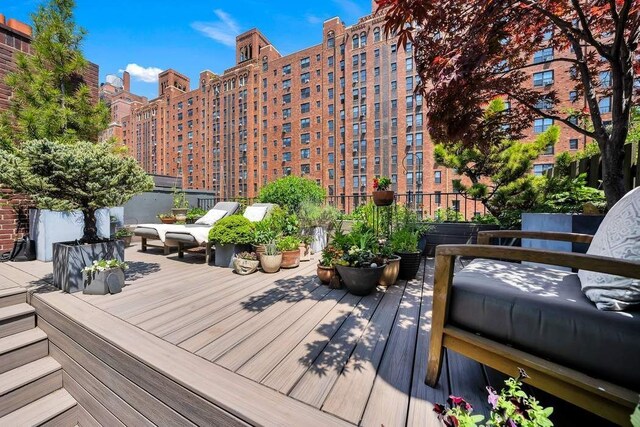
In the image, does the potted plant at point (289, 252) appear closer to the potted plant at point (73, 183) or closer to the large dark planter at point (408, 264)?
the large dark planter at point (408, 264)

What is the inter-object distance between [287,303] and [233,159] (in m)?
36.6

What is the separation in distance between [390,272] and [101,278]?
2862mm

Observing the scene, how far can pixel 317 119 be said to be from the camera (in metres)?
30.1

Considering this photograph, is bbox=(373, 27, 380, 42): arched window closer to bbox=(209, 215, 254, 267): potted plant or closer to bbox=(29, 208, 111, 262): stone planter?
bbox=(209, 215, 254, 267): potted plant

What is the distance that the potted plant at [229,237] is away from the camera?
11.8 ft

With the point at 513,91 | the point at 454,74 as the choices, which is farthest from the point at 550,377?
the point at 513,91

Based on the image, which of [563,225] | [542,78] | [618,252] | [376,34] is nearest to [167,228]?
[618,252]

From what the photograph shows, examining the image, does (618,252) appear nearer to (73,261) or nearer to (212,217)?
(73,261)

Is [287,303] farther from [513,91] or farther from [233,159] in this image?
[233,159]

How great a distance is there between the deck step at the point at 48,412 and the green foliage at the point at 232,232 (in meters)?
1.98

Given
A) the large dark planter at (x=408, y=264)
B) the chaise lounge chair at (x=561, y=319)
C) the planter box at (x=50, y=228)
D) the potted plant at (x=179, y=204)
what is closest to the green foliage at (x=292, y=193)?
the potted plant at (x=179, y=204)

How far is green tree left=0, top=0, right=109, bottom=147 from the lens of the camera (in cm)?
404

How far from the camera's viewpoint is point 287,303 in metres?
2.41

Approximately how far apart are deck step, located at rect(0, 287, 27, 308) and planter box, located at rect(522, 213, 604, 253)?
476 cm
